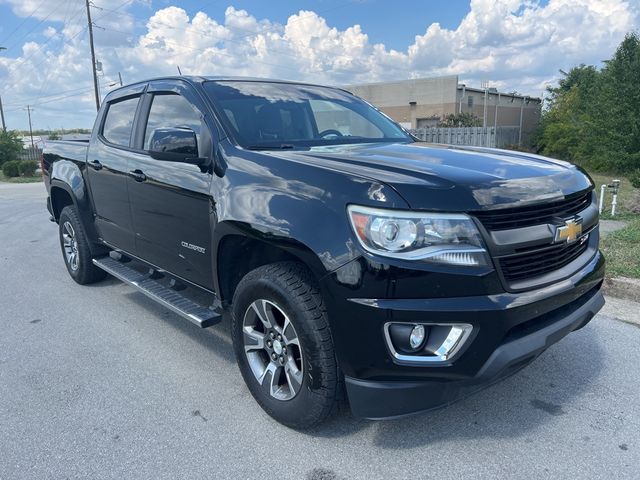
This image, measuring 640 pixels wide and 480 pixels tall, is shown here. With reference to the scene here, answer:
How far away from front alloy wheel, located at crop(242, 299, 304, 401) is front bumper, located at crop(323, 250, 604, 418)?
39 centimetres

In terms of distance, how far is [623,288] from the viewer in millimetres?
4695

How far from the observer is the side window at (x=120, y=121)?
4.30 m

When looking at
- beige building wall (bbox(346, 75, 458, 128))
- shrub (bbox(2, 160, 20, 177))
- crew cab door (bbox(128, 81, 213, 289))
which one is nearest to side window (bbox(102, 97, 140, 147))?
crew cab door (bbox(128, 81, 213, 289))

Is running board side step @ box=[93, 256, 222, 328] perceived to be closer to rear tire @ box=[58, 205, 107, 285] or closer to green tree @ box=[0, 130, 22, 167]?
rear tire @ box=[58, 205, 107, 285]

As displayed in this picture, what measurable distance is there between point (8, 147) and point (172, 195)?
3389cm

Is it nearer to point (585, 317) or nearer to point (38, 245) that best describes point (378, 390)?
point (585, 317)

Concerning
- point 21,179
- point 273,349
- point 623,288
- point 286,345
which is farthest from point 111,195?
point 21,179

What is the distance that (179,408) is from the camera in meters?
3.05

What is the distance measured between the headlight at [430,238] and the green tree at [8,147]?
35.6m

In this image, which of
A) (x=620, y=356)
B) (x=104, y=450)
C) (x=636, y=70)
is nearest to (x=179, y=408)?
(x=104, y=450)

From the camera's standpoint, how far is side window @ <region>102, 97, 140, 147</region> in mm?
4301

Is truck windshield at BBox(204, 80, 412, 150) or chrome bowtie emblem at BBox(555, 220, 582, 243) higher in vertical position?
truck windshield at BBox(204, 80, 412, 150)

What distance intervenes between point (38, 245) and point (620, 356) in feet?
26.0

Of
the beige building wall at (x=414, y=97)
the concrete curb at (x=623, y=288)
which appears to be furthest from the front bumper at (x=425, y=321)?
the beige building wall at (x=414, y=97)
